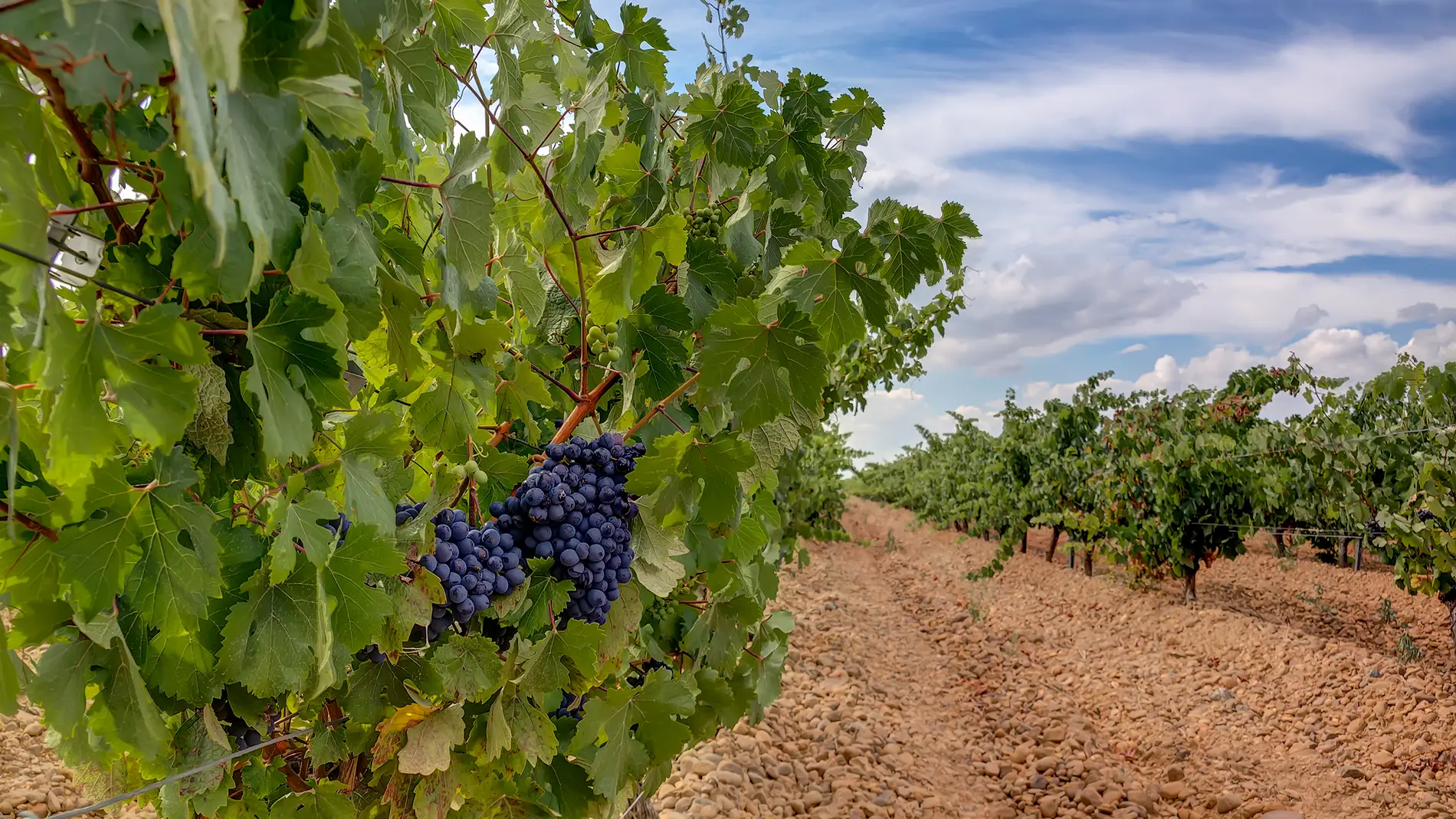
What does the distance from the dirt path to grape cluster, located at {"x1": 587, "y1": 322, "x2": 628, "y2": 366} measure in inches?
117

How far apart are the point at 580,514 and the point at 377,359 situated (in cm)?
65

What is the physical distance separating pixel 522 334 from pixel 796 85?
0.96 metres

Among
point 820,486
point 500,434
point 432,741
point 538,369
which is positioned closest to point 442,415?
point 500,434

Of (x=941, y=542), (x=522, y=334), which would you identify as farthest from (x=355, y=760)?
(x=941, y=542)

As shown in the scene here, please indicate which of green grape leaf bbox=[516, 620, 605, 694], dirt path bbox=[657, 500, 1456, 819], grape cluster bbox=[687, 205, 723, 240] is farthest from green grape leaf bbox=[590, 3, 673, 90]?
dirt path bbox=[657, 500, 1456, 819]

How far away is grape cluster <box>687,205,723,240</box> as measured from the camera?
225 cm

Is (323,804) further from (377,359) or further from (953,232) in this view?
(953,232)

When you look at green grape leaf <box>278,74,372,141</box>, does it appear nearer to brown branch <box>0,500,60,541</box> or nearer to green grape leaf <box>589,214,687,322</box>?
brown branch <box>0,500,60,541</box>

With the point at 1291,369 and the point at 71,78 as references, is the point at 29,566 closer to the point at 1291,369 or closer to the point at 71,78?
the point at 71,78

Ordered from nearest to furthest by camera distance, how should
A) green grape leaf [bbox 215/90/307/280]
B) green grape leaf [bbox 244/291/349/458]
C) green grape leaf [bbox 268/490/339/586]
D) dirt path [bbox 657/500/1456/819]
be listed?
green grape leaf [bbox 215/90/307/280] → green grape leaf [bbox 244/291/349/458] → green grape leaf [bbox 268/490/339/586] → dirt path [bbox 657/500/1456/819]

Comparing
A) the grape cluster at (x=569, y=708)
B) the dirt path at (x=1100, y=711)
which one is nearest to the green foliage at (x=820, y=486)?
the dirt path at (x=1100, y=711)

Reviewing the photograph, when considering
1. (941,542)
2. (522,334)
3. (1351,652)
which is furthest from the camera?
(941,542)

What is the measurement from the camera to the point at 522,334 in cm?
227

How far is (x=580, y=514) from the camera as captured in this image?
1.66 m
